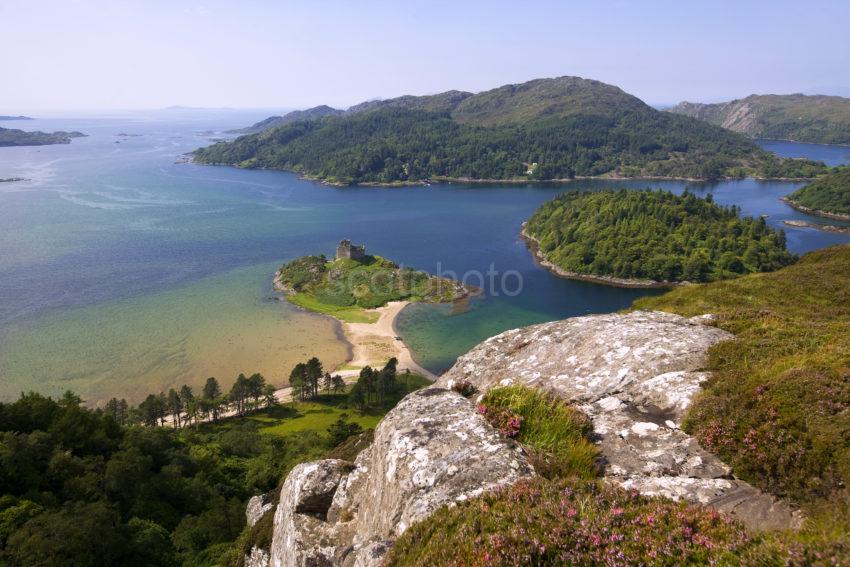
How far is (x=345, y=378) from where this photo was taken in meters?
61.7

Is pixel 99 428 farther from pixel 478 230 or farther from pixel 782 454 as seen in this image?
pixel 478 230

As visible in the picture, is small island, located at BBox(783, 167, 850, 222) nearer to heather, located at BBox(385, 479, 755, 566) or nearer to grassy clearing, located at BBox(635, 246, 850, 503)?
grassy clearing, located at BBox(635, 246, 850, 503)

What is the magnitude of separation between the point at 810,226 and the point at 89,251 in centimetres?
20506

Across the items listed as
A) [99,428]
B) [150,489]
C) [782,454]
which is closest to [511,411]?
[782,454]

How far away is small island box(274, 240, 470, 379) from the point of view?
76375 mm

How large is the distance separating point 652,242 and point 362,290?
232 ft

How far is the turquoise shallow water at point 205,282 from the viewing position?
2544 inches

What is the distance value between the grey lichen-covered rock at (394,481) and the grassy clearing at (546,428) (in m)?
0.27

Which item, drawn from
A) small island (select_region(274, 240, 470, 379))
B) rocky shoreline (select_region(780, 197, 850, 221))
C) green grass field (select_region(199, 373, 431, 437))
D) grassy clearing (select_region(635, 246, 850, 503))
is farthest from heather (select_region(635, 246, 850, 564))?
rocky shoreline (select_region(780, 197, 850, 221))

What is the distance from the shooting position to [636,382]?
9.63 m

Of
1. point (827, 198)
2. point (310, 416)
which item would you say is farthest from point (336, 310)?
point (827, 198)

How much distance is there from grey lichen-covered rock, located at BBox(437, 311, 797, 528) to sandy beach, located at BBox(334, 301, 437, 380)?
157 ft

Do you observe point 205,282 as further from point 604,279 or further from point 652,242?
point 652,242

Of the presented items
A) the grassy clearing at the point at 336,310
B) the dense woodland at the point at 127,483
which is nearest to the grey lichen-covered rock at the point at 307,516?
the dense woodland at the point at 127,483
